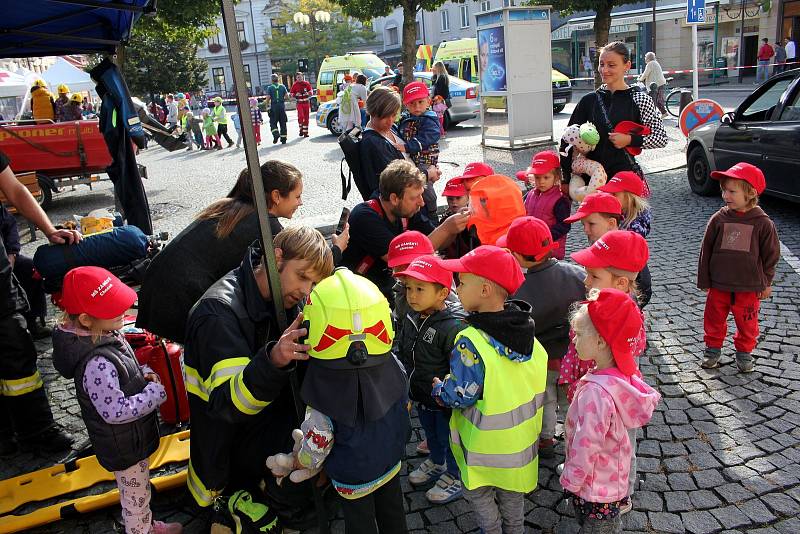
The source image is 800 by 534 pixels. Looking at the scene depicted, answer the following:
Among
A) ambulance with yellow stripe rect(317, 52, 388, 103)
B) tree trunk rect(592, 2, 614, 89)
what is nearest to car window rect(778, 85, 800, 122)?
tree trunk rect(592, 2, 614, 89)

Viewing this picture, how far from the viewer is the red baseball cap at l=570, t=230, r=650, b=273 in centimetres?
300

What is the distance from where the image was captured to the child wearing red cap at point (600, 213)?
12.1 ft

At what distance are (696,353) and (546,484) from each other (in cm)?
188

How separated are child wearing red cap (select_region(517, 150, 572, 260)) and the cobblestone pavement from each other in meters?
1.09

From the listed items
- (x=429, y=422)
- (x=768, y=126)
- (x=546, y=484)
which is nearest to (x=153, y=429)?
(x=429, y=422)

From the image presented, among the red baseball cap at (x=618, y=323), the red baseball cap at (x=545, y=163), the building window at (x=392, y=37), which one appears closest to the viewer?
the red baseball cap at (x=618, y=323)

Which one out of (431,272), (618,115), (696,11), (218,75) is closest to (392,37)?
(218,75)

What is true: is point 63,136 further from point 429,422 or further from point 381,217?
point 429,422

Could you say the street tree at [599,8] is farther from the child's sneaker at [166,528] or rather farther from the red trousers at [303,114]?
the child's sneaker at [166,528]

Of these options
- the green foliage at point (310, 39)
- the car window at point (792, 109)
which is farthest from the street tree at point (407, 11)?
the green foliage at point (310, 39)

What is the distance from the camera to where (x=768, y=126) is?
24.1ft

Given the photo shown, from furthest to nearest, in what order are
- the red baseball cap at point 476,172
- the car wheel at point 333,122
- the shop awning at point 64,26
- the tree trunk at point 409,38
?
the car wheel at point 333,122 < the tree trunk at point 409,38 < the shop awning at point 64,26 < the red baseball cap at point 476,172

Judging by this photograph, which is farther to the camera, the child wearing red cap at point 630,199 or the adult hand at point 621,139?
the adult hand at point 621,139

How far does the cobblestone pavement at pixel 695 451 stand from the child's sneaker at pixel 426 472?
0.17ft
